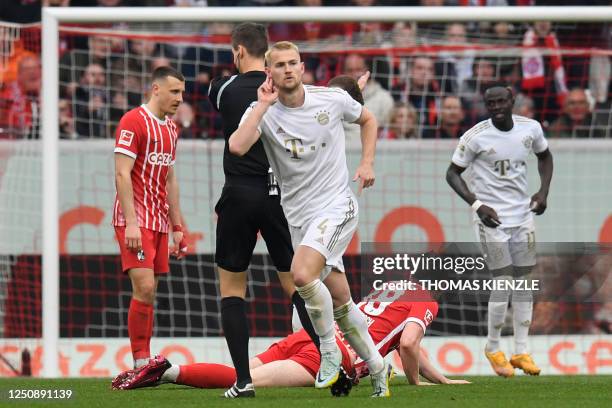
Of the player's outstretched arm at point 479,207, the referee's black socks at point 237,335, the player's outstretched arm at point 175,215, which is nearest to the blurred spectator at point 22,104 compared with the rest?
the player's outstretched arm at point 175,215

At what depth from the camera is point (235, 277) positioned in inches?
286

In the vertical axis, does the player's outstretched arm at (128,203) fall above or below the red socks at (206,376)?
above

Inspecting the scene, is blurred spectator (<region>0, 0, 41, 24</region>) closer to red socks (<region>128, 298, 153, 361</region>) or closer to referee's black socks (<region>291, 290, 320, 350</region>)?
red socks (<region>128, 298, 153, 361</region>)

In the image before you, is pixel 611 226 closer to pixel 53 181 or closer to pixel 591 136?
pixel 591 136

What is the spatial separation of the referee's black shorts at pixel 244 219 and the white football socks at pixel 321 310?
624 mm

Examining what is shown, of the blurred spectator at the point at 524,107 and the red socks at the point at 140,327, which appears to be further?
the blurred spectator at the point at 524,107

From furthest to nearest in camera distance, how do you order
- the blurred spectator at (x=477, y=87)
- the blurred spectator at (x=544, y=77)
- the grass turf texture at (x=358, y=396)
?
the blurred spectator at (x=477, y=87) < the blurred spectator at (x=544, y=77) < the grass turf texture at (x=358, y=396)

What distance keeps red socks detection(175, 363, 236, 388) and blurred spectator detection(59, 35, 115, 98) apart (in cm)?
484

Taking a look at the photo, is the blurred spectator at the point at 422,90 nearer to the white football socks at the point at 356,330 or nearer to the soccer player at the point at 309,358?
the soccer player at the point at 309,358

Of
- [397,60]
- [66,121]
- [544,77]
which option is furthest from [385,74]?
[66,121]

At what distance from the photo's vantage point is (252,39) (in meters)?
7.49

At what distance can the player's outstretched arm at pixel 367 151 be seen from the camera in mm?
6719

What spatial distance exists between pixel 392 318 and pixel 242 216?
145 centimetres
